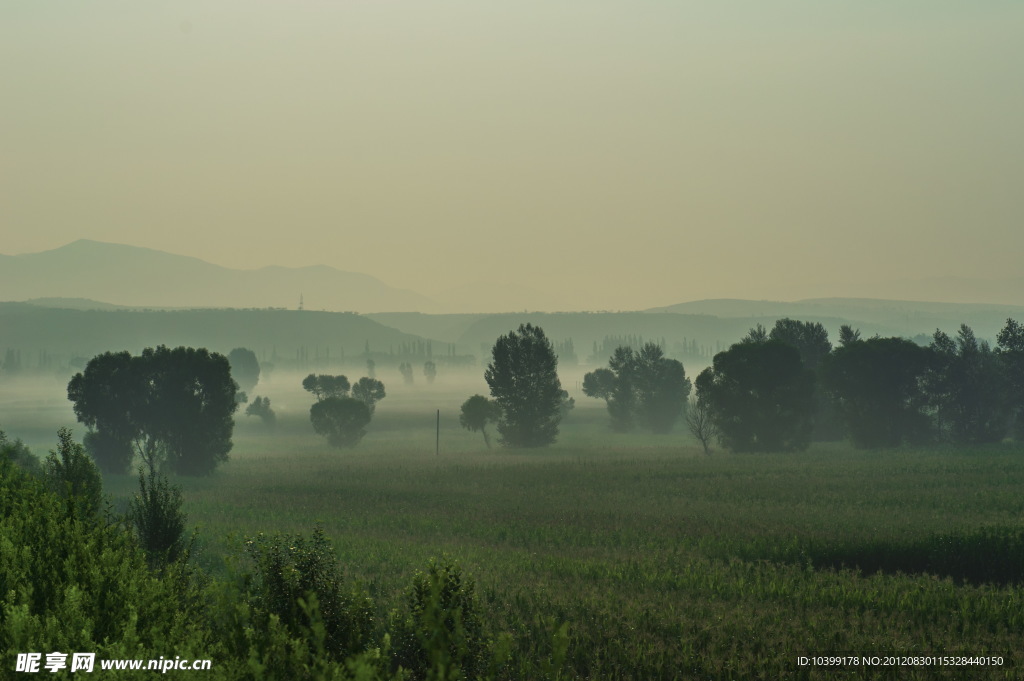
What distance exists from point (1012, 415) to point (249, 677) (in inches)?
4370

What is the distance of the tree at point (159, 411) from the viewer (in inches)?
3275

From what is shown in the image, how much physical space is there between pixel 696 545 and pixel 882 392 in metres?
66.0

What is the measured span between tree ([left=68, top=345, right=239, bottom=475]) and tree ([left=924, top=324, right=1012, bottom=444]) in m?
80.3

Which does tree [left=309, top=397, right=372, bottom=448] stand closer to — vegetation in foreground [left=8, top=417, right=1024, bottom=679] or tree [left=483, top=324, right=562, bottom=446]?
tree [left=483, top=324, right=562, bottom=446]

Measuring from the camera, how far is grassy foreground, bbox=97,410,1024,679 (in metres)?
22.7

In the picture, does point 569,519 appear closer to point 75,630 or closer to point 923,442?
point 75,630

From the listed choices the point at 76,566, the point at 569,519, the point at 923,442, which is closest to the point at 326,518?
the point at 569,519

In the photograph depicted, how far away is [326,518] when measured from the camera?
5241 cm

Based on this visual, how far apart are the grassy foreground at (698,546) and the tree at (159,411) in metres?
4.73

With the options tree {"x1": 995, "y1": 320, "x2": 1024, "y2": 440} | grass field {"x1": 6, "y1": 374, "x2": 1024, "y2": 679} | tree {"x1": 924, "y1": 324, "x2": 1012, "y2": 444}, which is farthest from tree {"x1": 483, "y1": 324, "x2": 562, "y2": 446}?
tree {"x1": 995, "y1": 320, "x2": 1024, "y2": 440}

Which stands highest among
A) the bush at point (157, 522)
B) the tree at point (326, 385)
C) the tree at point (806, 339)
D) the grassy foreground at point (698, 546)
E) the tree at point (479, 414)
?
the tree at point (806, 339)

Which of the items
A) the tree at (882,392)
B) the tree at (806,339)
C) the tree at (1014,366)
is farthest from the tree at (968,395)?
the tree at (806,339)

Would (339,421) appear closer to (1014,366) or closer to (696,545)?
(1014,366)

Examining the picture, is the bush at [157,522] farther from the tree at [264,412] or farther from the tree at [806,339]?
the tree at [264,412]
